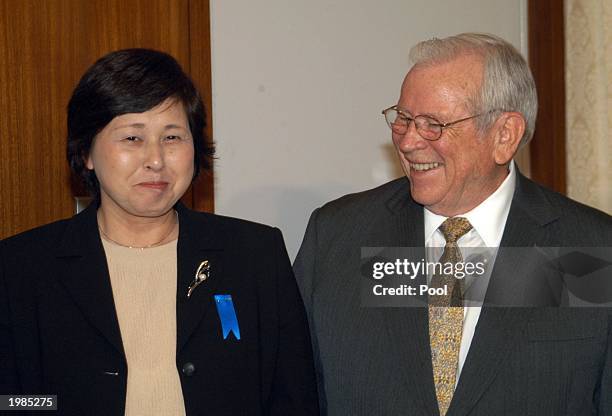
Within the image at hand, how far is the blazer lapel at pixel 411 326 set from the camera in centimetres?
230

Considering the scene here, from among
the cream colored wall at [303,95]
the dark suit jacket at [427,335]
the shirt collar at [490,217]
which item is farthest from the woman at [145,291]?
the cream colored wall at [303,95]

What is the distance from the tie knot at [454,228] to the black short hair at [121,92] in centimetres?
72

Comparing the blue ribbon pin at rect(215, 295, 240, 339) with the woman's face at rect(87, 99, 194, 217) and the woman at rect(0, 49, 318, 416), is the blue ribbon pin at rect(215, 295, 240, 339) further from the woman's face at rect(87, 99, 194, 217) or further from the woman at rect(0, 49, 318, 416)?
the woman's face at rect(87, 99, 194, 217)

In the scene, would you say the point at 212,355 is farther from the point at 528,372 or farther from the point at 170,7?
the point at 170,7

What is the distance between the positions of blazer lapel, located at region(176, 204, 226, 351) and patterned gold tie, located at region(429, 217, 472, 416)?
57 centimetres

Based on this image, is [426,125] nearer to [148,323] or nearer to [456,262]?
[456,262]

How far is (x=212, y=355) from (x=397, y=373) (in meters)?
0.49

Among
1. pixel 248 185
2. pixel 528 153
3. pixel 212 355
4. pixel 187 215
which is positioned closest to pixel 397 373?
pixel 212 355

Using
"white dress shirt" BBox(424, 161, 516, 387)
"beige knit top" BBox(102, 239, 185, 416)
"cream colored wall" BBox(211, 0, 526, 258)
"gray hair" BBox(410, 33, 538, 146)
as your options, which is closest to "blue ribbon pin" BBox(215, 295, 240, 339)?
"beige knit top" BBox(102, 239, 185, 416)

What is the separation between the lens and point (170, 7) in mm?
3277

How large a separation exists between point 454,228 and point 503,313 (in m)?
0.27

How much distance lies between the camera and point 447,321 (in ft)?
7.71

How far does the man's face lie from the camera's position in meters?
2.42

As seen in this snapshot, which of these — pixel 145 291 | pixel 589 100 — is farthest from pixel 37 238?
pixel 589 100
